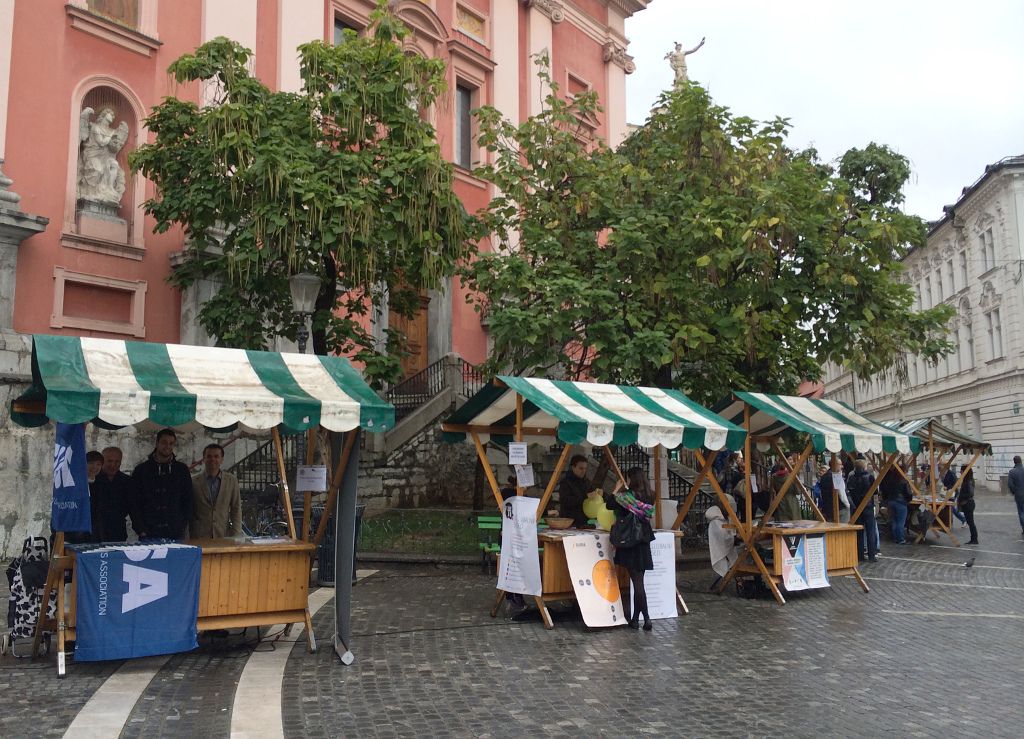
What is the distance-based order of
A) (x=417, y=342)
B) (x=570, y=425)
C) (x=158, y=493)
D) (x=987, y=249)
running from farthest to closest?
(x=987, y=249) < (x=417, y=342) < (x=570, y=425) < (x=158, y=493)

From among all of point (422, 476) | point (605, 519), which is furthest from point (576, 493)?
point (422, 476)

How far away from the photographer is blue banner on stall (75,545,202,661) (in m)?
7.39

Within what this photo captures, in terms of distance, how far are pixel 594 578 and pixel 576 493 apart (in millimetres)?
1608

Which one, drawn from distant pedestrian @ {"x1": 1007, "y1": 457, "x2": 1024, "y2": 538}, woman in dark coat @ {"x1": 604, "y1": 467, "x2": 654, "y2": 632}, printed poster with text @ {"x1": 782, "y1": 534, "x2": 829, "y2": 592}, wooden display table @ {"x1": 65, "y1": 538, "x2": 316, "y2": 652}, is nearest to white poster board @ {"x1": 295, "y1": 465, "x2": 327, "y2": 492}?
wooden display table @ {"x1": 65, "y1": 538, "x2": 316, "y2": 652}

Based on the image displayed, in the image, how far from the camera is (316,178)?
41.4 feet

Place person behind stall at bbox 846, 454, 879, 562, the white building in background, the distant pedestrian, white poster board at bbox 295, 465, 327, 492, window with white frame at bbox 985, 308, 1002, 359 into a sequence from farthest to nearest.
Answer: window with white frame at bbox 985, 308, 1002, 359 → the white building in background → the distant pedestrian → person behind stall at bbox 846, 454, 879, 562 → white poster board at bbox 295, 465, 327, 492

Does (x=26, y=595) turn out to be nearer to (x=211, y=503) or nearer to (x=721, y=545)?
(x=211, y=503)

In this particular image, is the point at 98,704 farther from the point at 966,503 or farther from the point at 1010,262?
the point at 1010,262

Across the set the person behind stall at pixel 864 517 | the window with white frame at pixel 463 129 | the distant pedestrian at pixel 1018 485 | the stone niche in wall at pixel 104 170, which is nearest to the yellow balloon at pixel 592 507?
the person behind stall at pixel 864 517

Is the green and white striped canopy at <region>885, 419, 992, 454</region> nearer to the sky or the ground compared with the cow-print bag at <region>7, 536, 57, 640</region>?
nearer to the sky

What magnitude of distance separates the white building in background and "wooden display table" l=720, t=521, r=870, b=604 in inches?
971

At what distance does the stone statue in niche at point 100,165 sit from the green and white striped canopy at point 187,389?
888 cm

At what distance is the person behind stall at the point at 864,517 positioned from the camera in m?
16.5

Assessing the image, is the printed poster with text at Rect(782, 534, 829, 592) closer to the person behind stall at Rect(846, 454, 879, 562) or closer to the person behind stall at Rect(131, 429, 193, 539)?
the person behind stall at Rect(846, 454, 879, 562)
